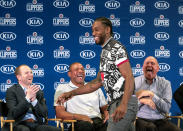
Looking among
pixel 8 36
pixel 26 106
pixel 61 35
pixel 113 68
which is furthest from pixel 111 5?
pixel 113 68

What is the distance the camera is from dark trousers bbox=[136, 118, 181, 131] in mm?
4750

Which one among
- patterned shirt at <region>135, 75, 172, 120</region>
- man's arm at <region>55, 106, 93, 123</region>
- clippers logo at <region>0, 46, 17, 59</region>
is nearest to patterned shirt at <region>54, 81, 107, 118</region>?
man's arm at <region>55, 106, 93, 123</region>

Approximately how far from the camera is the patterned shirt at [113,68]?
2.79m

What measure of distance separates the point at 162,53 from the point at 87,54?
1.34 m

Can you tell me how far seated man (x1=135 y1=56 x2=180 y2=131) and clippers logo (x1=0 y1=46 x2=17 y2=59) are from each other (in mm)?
2189

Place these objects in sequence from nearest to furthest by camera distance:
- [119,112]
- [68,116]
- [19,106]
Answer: [119,112] < [19,106] < [68,116]

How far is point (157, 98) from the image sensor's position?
4.89 m

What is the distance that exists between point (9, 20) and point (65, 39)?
3.36 feet

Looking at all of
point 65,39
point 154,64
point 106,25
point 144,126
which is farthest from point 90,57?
point 106,25

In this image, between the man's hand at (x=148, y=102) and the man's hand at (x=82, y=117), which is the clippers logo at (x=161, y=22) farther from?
the man's hand at (x=82, y=117)

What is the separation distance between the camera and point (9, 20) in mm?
5996

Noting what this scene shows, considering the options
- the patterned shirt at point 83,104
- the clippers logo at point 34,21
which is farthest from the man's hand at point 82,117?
the clippers logo at point 34,21

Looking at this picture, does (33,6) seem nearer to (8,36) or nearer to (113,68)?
(8,36)

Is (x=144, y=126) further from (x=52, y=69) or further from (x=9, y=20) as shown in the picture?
(x=9, y=20)
